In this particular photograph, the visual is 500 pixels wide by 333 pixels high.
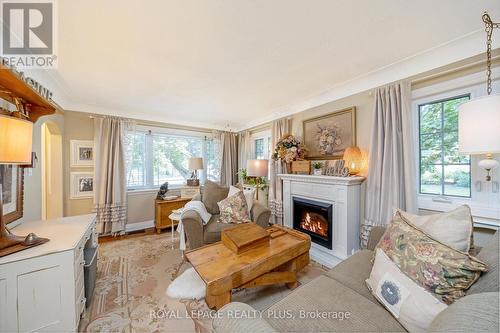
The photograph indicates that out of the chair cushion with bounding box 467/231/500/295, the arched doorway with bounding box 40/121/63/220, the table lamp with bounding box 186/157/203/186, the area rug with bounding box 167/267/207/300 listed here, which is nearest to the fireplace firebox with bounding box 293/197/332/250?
the chair cushion with bounding box 467/231/500/295

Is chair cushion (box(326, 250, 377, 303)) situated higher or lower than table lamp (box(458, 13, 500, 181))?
lower

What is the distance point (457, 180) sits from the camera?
180cm

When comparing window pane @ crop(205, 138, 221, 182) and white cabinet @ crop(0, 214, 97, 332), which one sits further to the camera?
window pane @ crop(205, 138, 221, 182)

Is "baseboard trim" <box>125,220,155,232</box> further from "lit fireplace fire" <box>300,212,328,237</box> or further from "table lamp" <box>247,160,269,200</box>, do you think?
"lit fireplace fire" <box>300,212,328,237</box>

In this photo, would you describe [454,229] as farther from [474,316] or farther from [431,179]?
[431,179]

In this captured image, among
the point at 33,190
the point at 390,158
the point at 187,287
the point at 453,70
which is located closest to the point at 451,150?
the point at 390,158

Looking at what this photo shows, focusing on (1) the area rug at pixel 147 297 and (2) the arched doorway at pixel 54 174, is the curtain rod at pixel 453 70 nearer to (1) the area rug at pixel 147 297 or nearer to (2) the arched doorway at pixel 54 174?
(1) the area rug at pixel 147 297

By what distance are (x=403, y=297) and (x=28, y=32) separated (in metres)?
3.16

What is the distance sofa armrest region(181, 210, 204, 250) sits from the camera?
7.47 feet

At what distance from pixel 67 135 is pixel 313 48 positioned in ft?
13.2

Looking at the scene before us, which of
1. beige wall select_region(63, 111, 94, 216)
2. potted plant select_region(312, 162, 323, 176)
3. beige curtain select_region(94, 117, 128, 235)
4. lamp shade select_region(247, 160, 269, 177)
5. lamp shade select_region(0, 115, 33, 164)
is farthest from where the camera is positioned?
lamp shade select_region(247, 160, 269, 177)

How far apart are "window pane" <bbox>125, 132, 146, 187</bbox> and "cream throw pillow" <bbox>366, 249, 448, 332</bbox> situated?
4.11 metres

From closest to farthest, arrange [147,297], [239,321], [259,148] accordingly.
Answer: [239,321] < [147,297] < [259,148]

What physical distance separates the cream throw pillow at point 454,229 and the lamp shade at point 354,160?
1.31 m
